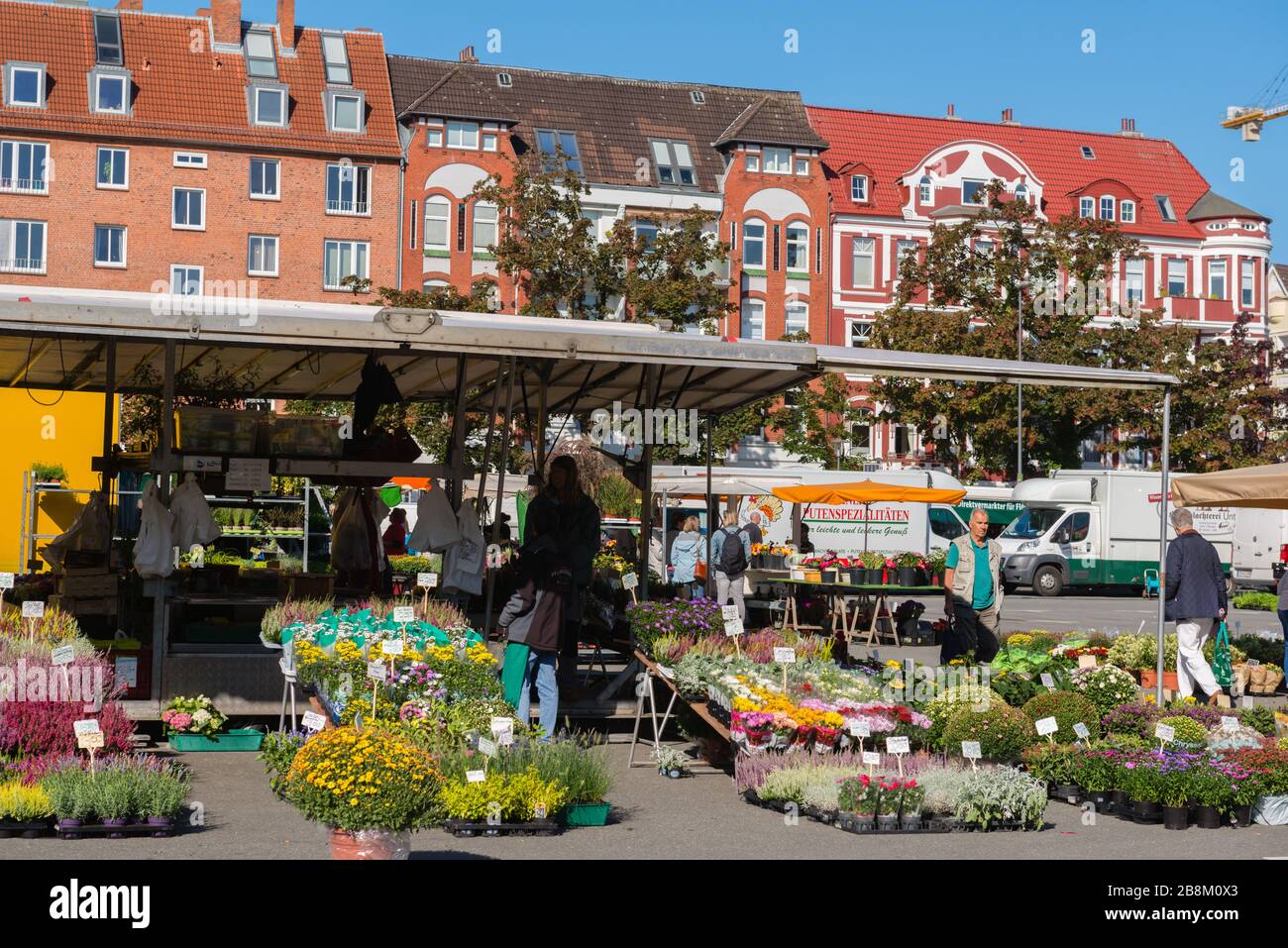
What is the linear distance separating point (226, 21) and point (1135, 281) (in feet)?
114

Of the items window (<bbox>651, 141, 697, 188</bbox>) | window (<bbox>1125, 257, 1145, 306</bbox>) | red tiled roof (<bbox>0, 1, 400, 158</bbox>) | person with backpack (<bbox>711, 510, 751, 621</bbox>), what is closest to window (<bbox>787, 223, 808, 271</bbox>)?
window (<bbox>651, 141, 697, 188</bbox>)

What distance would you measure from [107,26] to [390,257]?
37.6 feet

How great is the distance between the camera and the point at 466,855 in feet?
25.8

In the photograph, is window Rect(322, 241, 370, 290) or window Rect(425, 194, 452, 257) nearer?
window Rect(322, 241, 370, 290)

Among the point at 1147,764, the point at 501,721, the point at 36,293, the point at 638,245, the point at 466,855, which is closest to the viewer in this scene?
the point at 466,855

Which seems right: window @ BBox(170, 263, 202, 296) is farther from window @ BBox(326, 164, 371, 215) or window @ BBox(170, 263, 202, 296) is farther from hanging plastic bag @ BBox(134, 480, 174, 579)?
hanging plastic bag @ BBox(134, 480, 174, 579)

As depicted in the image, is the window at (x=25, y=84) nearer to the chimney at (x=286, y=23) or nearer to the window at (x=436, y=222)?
the chimney at (x=286, y=23)

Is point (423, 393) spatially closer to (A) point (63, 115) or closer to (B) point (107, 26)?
(A) point (63, 115)

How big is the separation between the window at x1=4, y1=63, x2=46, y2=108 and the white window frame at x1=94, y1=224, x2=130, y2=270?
407 centimetres

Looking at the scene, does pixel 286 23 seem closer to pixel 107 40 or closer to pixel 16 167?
pixel 107 40

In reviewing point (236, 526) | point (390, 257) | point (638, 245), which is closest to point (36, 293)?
point (236, 526)

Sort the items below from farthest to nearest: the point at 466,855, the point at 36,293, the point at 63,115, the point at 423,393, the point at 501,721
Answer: the point at 63,115 → the point at 423,393 → the point at 36,293 → the point at 501,721 → the point at 466,855

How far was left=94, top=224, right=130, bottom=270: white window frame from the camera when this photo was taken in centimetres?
4853

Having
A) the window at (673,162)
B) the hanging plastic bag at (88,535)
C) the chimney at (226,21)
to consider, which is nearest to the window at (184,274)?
the chimney at (226,21)
